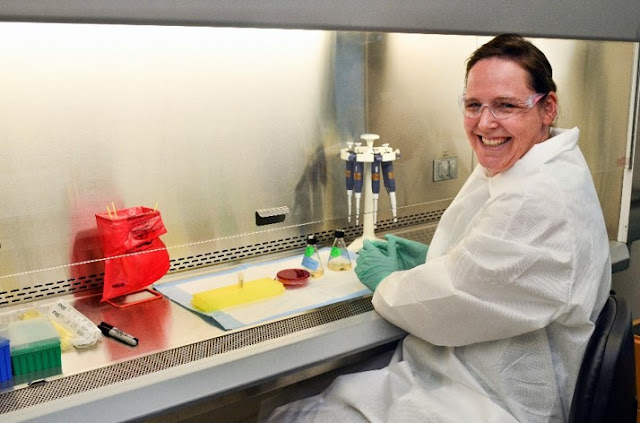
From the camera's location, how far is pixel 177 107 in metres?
1.88

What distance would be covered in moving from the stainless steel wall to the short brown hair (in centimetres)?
54

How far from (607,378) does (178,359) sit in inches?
35.4

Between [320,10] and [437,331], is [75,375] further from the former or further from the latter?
[320,10]

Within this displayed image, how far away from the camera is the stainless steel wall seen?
5.52ft

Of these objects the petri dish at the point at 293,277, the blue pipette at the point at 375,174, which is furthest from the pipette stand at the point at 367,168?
the petri dish at the point at 293,277

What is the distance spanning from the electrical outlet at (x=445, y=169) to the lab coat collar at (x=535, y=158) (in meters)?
0.72

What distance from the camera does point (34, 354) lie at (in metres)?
1.37

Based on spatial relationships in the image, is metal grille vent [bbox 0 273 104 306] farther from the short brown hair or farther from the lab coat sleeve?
the short brown hair

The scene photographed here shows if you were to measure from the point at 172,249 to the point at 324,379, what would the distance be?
1.93 feet

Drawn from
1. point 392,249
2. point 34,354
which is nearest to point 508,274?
point 392,249

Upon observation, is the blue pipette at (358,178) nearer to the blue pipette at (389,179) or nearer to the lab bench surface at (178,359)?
the blue pipette at (389,179)

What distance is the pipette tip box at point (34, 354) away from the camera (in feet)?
4.43

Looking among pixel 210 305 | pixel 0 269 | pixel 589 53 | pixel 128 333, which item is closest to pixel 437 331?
pixel 210 305

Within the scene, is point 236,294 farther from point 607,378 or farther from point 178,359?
point 607,378
